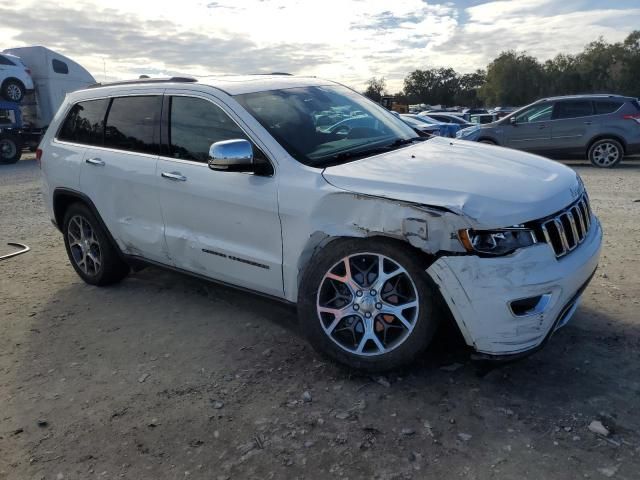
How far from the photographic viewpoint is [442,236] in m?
2.79

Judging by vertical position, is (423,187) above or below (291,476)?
above

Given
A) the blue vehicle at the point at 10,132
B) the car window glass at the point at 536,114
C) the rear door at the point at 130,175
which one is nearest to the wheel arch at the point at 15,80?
the blue vehicle at the point at 10,132

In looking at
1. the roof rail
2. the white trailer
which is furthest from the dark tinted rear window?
the white trailer

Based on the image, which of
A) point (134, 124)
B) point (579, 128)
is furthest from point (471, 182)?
point (579, 128)

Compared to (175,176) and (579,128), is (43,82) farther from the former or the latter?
(175,176)

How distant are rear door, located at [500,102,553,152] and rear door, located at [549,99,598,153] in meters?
0.16

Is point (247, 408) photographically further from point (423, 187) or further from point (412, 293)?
point (423, 187)

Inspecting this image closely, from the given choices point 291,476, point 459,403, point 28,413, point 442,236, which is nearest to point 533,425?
point 459,403

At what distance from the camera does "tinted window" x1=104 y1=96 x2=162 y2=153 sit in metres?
4.27

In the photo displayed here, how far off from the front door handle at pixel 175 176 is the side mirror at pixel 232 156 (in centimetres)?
43

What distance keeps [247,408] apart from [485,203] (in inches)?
66.1

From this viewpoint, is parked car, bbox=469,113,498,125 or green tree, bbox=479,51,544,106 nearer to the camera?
parked car, bbox=469,113,498,125

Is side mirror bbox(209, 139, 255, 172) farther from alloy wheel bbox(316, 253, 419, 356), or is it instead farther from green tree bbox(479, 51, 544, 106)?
green tree bbox(479, 51, 544, 106)

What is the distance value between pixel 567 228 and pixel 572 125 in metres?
10.9
